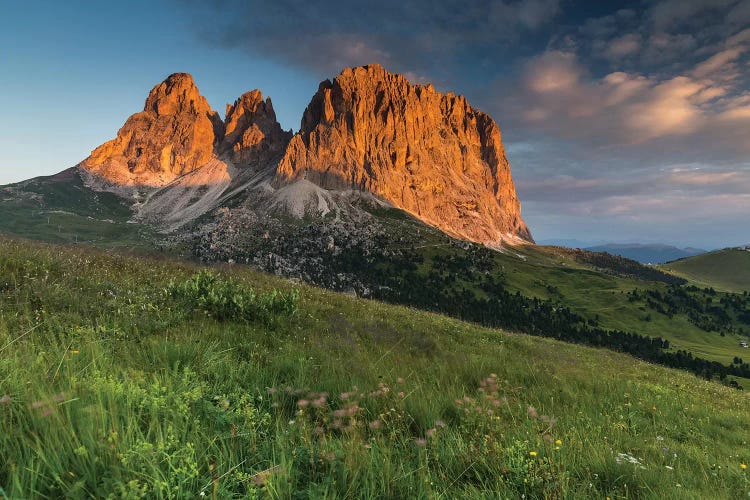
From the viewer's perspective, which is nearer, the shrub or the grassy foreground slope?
the grassy foreground slope

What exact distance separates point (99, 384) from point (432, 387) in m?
4.62

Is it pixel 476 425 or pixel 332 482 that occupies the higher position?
pixel 332 482

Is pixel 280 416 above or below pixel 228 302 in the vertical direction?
below

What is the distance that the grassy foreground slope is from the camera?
2.78 meters

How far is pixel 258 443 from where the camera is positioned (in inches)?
141

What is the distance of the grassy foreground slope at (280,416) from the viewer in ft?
9.13

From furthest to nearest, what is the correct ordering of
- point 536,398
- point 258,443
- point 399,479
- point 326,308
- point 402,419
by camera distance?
point 326,308, point 536,398, point 402,419, point 258,443, point 399,479

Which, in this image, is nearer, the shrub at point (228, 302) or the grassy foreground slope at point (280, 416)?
the grassy foreground slope at point (280, 416)

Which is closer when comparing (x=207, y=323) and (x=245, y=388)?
(x=245, y=388)

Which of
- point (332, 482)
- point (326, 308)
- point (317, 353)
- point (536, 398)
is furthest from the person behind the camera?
point (326, 308)

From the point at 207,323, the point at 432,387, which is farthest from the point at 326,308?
the point at 432,387

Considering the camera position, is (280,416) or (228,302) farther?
(228,302)

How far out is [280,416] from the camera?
413cm

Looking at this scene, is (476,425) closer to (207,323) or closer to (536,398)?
(536,398)
